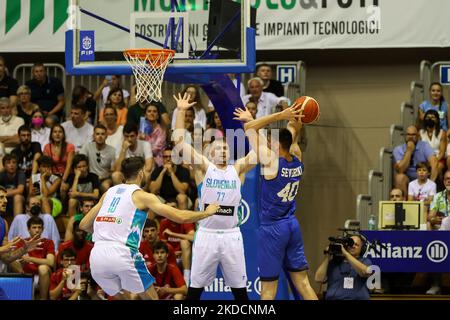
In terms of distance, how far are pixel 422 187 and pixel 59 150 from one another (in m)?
5.42

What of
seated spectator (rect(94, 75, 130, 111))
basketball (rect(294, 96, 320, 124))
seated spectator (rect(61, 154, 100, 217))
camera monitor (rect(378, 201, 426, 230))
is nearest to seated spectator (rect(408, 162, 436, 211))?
camera monitor (rect(378, 201, 426, 230))

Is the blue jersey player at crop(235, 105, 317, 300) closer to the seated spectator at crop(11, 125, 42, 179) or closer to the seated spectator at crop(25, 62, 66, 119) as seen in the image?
the seated spectator at crop(11, 125, 42, 179)

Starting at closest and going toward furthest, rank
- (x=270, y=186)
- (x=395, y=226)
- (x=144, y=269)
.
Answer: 1. (x=144, y=269)
2. (x=270, y=186)
3. (x=395, y=226)

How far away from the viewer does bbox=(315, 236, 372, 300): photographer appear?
12.5 meters

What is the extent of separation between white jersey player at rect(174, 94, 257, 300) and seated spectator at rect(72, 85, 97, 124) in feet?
17.1

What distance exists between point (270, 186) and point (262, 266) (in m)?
0.92

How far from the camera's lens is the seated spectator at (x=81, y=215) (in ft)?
47.4

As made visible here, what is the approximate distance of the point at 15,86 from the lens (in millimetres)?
17078

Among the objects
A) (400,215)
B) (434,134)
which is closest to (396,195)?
(400,215)

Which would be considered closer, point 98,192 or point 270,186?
point 270,186

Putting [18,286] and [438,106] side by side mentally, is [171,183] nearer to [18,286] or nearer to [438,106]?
[18,286]
